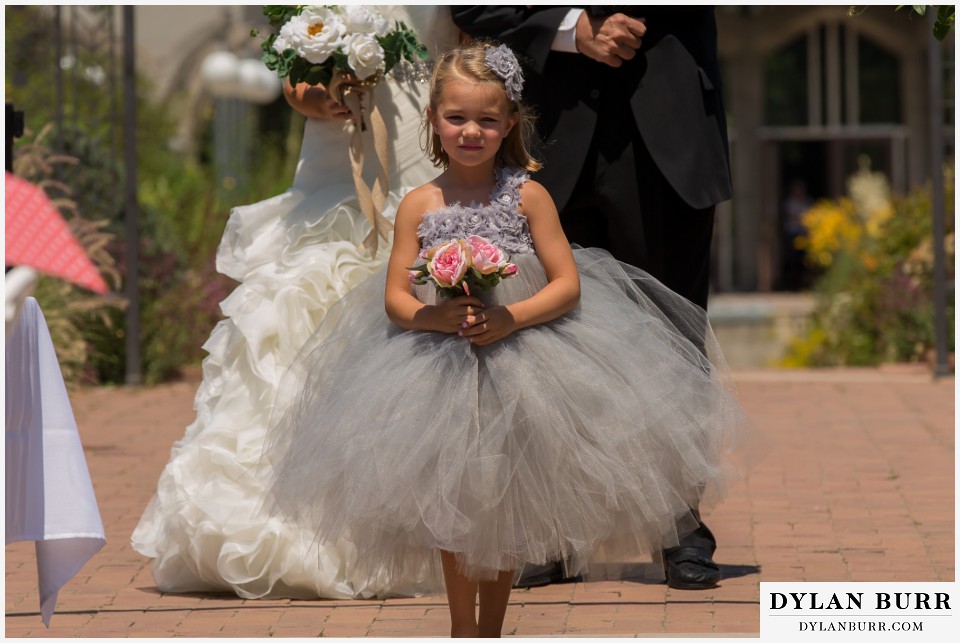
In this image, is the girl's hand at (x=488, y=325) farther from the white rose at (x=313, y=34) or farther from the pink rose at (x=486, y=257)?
the white rose at (x=313, y=34)

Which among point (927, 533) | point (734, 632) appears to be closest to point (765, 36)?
point (927, 533)

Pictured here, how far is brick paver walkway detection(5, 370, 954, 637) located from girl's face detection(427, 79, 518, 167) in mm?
1136

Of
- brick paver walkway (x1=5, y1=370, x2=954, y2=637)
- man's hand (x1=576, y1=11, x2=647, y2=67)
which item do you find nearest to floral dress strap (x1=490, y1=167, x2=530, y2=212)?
man's hand (x1=576, y1=11, x2=647, y2=67)

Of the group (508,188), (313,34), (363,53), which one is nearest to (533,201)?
(508,188)

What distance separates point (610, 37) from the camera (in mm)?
3977

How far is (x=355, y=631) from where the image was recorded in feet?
12.1

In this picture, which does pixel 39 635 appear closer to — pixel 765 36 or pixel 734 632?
pixel 734 632

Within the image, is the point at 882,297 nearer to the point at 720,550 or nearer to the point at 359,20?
the point at 720,550

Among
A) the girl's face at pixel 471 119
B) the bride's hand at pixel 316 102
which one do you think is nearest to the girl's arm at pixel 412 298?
the girl's face at pixel 471 119

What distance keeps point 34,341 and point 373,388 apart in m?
0.76

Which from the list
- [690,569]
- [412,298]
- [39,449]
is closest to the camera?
[39,449]

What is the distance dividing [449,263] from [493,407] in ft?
1.13

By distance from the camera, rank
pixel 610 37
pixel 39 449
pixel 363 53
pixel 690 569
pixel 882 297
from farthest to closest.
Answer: pixel 882 297, pixel 363 53, pixel 690 569, pixel 610 37, pixel 39 449

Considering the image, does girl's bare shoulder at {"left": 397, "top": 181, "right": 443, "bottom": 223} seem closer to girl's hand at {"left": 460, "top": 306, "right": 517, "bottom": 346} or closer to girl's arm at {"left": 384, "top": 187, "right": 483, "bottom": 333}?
girl's arm at {"left": 384, "top": 187, "right": 483, "bottom": 333}
